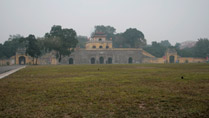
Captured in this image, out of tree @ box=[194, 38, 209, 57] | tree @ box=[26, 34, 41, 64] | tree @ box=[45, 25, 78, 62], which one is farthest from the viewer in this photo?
tree @ box=[194, 38, 209, 57]

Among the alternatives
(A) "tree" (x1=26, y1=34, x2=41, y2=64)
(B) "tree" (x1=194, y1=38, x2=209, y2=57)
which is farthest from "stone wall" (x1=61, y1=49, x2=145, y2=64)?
(B) "tree" (x1=194, y1=38, x2=209, y2=57)

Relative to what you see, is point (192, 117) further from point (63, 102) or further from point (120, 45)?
point (120, 45)

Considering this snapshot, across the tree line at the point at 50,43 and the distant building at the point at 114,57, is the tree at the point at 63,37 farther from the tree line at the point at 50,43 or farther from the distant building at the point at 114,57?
the distant building at the point at 114,57

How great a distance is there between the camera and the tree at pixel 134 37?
77.9 m

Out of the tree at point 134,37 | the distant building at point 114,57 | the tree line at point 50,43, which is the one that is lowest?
the distant building at point 114,57

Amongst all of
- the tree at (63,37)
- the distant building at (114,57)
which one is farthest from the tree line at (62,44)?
the distant building at (114,57)

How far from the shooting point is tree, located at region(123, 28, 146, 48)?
3066 inches

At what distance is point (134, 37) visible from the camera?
7844 cm

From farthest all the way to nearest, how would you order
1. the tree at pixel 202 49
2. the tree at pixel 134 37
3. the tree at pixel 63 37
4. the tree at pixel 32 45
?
the tree at pixel 134 37 < the tree at pixel 202 49 < the tree at pixel 63 37 < the tree at pixel 32 45

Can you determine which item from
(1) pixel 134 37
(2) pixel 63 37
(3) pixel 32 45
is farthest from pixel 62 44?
(1) pixel 134 37

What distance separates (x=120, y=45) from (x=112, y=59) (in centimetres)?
2254

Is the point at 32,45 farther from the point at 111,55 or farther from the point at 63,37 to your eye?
the point at 111,55

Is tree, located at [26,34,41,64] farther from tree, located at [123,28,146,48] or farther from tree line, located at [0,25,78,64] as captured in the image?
tree, located at [123,28,146,48]

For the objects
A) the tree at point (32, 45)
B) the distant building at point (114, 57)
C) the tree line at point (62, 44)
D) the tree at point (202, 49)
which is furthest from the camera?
the tree at point (202, 49)
